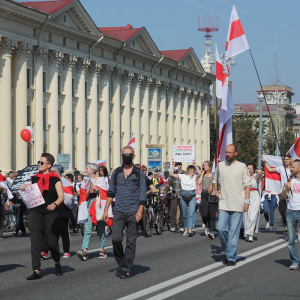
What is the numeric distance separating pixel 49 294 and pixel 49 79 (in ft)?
138

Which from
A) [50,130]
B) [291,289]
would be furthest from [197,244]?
[50,130]

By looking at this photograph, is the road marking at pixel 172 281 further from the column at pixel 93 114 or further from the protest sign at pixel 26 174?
the column at pixel 93 114

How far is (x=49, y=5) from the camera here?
2042 inches

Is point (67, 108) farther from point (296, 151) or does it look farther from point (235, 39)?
point (235, 39)

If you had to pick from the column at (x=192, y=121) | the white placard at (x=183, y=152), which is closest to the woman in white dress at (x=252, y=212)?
the white placard at (x=183, y=152)

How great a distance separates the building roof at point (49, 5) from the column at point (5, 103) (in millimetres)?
5737

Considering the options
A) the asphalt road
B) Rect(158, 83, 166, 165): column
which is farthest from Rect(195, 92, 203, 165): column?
the asphalt road

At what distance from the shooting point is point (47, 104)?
166 feet

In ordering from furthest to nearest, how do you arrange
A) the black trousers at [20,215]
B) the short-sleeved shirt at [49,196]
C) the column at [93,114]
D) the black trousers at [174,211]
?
the column at [93,114] < the black trousers at [174,211] < the black trousers at [20,215] < the short-sleeved shirt at [49,196]

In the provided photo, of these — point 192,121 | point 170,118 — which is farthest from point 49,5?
point 192,121

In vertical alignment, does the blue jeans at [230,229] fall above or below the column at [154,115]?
below

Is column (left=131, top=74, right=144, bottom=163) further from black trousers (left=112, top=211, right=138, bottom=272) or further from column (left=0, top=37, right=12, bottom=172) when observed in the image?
black trousers (left=112, top=211, right=138, bottom=272)

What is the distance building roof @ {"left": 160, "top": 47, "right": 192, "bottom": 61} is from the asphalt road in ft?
194

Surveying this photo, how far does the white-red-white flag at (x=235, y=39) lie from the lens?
560 inches
